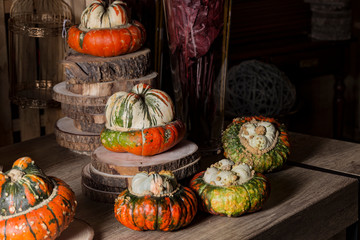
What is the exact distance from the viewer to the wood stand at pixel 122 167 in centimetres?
129

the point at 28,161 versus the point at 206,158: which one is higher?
the point at 28,161

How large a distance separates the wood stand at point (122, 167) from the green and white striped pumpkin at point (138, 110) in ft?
0.26

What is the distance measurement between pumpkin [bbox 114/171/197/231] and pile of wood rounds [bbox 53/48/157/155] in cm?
49

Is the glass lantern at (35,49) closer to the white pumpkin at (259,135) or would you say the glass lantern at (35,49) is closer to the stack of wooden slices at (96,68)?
the stack of wooden slices at (96,68)

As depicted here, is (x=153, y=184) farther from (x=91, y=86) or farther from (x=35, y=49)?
(x=35, y=49)

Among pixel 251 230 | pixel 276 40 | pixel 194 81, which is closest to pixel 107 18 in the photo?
pixel 194 81

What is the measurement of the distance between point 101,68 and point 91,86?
6cm

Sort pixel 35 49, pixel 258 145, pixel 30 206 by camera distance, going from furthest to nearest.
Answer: pixel 35 49 → pixel 258 145 → pixel 30 206

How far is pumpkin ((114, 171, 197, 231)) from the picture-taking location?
1133 mm

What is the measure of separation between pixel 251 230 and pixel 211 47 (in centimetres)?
60

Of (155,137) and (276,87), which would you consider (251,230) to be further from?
(276,87)

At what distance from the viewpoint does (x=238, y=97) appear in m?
2.97

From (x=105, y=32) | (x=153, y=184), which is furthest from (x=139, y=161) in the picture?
(x=105, y=32)

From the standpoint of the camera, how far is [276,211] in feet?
4.23
